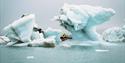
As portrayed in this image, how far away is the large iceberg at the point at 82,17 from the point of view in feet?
14.0

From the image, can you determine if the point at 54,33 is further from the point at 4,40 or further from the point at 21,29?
the point at 4,40

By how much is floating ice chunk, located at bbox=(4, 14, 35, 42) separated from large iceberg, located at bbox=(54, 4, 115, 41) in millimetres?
542

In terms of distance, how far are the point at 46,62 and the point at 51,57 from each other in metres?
0.25

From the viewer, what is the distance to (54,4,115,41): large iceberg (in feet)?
14.0

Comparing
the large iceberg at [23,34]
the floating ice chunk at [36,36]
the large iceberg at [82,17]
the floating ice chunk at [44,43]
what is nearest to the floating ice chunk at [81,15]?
the large iceberg at [82,17]

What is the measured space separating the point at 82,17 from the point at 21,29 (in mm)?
911

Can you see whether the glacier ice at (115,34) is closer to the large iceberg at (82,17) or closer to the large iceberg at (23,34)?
the large iceberg at (82,17)

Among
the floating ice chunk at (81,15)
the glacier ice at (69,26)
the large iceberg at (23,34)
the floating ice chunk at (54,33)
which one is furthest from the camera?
the floating ice chunk at (81,15)

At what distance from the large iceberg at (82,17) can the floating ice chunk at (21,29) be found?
542 mm

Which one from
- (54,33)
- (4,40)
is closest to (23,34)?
(54,33)

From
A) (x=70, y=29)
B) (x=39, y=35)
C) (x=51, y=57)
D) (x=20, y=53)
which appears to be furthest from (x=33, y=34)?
(x=51, y=57)

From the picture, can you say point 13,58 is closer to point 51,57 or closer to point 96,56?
point 51,57

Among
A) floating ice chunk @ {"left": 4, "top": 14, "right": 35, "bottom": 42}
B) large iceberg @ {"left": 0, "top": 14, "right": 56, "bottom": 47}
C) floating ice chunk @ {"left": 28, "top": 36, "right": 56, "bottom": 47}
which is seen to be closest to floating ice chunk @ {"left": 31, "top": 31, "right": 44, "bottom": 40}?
large iceberg @ {"left": 0, "top": 14, "right": 56, "bottom": 47}

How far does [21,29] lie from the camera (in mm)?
3797
